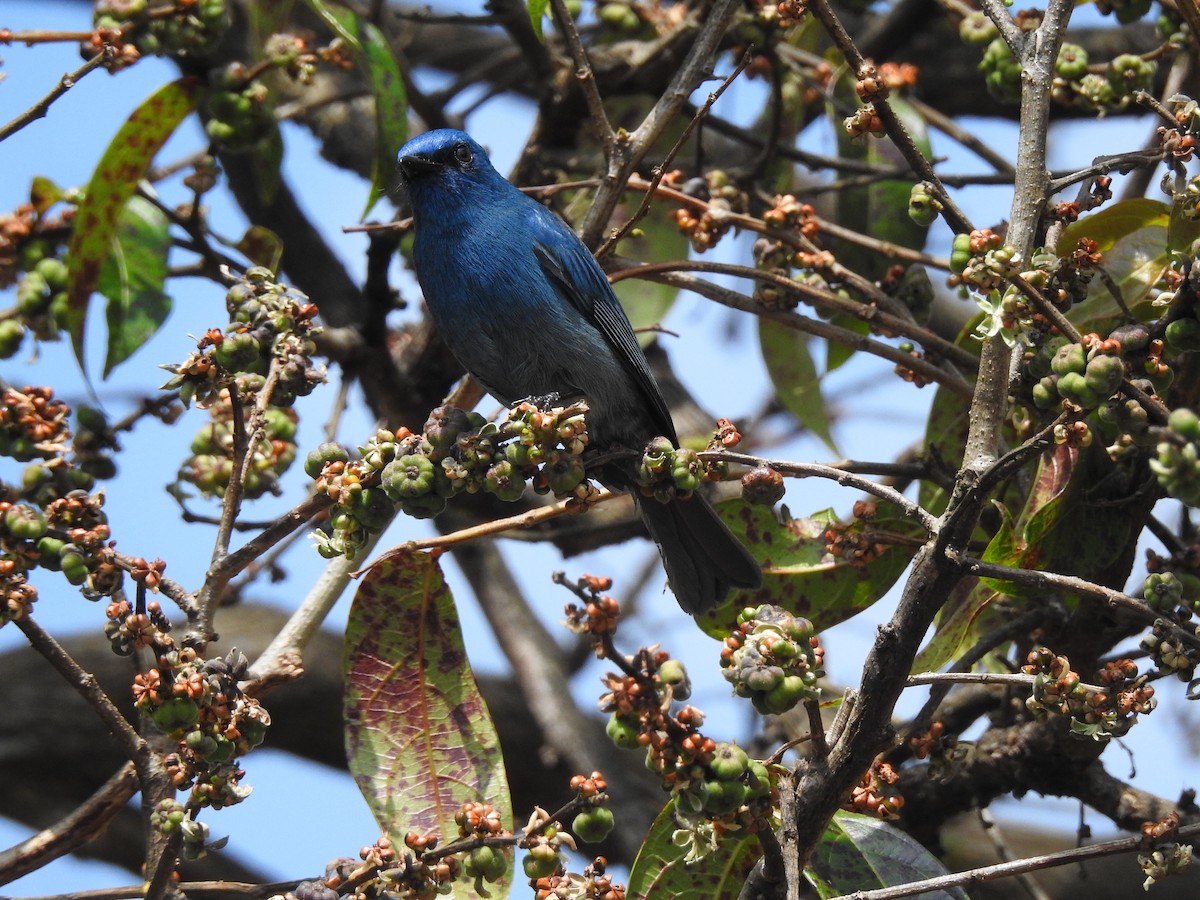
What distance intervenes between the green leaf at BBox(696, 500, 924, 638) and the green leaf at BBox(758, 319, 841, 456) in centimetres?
117

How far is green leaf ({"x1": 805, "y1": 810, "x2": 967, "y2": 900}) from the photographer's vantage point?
268 cm

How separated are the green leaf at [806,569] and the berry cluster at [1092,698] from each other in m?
0.92

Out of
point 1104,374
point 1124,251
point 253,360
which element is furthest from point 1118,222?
point 253,360

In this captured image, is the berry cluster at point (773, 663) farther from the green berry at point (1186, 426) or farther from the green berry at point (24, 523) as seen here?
the green berry at point (24, 523)

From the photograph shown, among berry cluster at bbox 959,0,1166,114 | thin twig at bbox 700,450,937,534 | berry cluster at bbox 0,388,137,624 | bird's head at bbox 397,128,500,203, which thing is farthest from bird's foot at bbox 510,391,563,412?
berry cluster at bbox 959,0,1166,114

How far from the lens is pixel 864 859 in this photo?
2.73m

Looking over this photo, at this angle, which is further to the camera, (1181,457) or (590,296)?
(590,296)

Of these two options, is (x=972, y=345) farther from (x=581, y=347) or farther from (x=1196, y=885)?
(x=1196, y=885)

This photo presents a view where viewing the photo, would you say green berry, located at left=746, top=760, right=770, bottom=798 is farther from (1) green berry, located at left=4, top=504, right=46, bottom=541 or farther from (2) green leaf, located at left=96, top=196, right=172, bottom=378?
(2) green leaf, located at left=96, top=196, right=172, bottom=378

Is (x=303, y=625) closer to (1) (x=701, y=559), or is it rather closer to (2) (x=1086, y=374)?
(1) (x=701, y=559)

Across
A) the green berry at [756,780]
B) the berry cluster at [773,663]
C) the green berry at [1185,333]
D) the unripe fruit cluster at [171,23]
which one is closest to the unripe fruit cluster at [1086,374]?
the green berry at [1185,333]

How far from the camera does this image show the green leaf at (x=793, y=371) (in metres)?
4.35

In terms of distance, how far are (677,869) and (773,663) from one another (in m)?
0.78

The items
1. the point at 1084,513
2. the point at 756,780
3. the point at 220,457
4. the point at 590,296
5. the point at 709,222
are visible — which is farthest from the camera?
the point at 590,296
